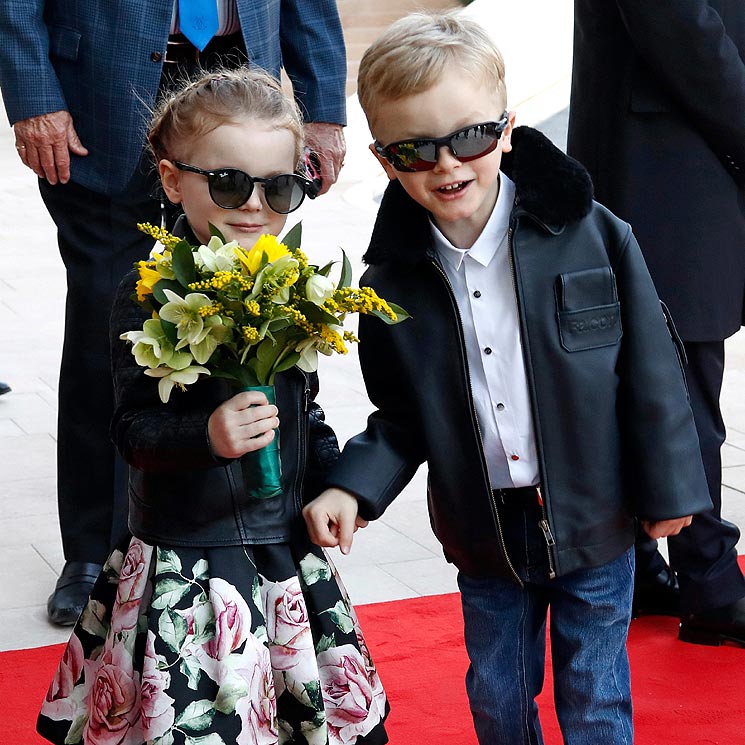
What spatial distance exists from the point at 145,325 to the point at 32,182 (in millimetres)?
10535

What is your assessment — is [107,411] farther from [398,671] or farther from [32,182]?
[32,182]

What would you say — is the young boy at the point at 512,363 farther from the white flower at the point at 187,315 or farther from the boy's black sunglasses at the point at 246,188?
the white flower at the point at 187,315

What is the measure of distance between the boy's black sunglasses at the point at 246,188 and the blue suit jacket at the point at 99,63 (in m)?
0.96

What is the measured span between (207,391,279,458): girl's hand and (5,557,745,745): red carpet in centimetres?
109

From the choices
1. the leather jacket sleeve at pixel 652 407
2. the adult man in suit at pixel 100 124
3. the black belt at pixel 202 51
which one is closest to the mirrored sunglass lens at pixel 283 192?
the leather jacket sleeve at pixel 652 407

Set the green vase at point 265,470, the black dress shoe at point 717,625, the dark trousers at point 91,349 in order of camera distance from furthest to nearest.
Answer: the dark trousers at point 91,349 < the black dress shoe at point 717,625 < the green vase at point 265,470

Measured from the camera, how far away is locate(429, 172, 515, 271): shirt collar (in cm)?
234

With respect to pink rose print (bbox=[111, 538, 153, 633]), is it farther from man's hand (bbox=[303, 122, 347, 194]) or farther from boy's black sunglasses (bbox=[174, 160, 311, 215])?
man's hand (bbox=[303, 122, 347, 194])

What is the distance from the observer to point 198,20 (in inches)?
126

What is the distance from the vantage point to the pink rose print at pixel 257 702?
7.19 feet

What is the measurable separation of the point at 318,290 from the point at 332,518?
439 millimetres

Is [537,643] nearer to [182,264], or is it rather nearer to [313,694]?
[313,694]

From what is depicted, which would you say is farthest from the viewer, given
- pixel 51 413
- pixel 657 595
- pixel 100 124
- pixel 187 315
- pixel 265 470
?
pixel 51 413

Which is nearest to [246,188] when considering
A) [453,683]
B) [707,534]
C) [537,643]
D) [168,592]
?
[168,592]
